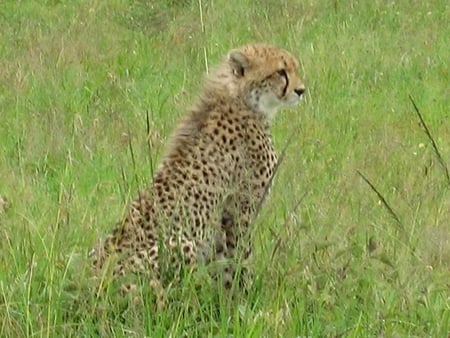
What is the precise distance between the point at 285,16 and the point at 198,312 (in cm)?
522

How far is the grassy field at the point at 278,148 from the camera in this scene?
3049 millimetres

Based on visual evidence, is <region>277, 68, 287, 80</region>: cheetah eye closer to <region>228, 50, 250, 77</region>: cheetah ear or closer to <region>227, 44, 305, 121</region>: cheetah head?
<region>227, 44, 305, 121</region>: cheetah head

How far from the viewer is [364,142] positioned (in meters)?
5.71

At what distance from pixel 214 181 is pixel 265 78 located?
25.3 inches

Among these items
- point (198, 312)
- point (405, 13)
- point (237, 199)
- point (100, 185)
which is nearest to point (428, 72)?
point (405, 13)

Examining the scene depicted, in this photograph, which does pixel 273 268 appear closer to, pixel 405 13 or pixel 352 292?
pixel 352 292

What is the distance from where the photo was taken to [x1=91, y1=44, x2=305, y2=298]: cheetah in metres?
3.32

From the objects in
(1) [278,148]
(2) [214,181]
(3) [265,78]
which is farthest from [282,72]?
(1) [278,148]

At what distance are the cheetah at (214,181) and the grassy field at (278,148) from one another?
96 mm

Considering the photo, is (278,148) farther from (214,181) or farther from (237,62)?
(214,181)

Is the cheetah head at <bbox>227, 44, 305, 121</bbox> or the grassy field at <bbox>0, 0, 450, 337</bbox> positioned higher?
the cheetah head at <bbox>227, 44, 305, 121</bbox>

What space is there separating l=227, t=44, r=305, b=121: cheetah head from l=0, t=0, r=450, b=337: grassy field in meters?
0.29

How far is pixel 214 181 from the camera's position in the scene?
384cm

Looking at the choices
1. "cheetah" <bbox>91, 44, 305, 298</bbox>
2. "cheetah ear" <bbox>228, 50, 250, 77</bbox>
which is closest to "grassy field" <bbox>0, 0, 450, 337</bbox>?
"cheetah" <bbox>91, 44, 305, 298</bbox>
